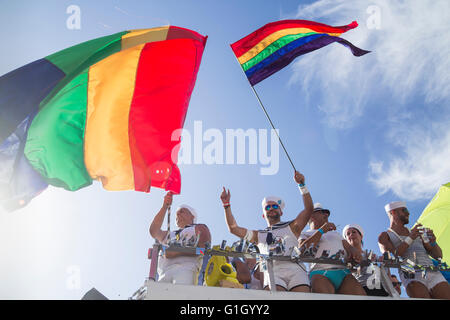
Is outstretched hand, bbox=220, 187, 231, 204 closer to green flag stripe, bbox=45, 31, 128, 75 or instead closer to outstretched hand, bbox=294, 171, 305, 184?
outstretched hand, bbox=294, 171, 305, 184

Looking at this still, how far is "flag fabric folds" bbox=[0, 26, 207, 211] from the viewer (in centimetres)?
739

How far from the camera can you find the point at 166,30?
8.37 m

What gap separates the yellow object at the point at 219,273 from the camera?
5.75m

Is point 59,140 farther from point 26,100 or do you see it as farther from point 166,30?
point 166,30

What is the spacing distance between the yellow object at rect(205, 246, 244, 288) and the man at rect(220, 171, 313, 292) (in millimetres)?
478

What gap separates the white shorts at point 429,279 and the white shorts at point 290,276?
63.1 inches

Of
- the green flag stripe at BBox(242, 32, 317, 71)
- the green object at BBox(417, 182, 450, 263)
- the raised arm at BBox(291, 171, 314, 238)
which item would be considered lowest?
the raised arm at BBox(291, 171, 314, 238)

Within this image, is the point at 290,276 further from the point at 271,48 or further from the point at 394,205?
the point at 271,48

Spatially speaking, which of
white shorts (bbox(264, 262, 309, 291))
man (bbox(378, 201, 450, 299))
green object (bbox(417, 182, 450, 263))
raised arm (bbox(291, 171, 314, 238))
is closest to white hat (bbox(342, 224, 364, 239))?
man (bbox(378, 201, 450, 299))

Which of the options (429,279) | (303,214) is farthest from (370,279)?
(303,214)

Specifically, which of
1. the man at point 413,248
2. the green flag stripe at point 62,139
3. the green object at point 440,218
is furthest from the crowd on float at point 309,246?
the green object at point 440,218
